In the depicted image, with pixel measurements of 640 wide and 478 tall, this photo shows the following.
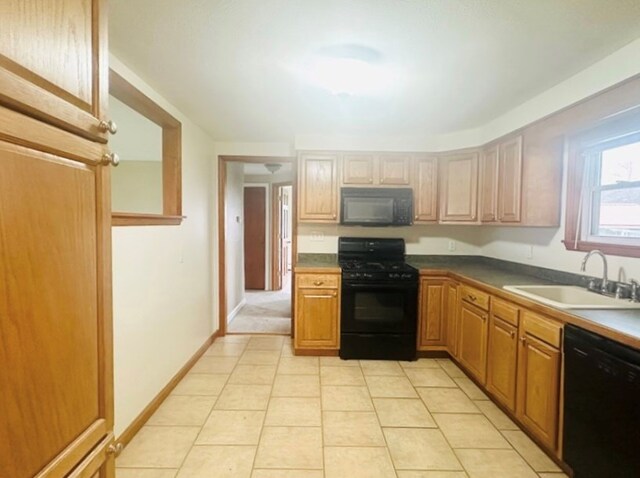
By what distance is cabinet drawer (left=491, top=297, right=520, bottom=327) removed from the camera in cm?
215

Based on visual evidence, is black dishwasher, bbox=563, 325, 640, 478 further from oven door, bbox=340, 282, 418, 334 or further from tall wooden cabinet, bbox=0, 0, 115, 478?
tall wooden cabinet, bbox=0, 0, 115, 478

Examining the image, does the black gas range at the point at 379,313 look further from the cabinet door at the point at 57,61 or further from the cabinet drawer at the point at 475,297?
the cabinet door at the point at 57,61

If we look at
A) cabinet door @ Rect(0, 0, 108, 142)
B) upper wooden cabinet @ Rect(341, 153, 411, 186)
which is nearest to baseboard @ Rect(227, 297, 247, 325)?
upper wooden cabinet @ Rect(341, 153, 411, 186)

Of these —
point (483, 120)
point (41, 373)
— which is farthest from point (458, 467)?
point (483, 120)

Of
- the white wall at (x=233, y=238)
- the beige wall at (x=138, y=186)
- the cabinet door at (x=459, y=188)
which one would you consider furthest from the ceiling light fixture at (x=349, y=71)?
the beige wall at (x=138, y=186)

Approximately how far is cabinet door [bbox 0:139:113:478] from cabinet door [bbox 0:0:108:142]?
0.09 m

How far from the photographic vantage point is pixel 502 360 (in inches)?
90.6

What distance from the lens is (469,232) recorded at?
3805 millimetres

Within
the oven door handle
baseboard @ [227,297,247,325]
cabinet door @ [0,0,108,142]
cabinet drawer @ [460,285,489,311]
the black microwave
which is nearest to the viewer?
cabinet door @ [0,0,108,142]

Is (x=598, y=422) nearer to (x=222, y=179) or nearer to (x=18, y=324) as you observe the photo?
(x=18, y=324)

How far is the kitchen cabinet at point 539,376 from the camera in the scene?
1.81m

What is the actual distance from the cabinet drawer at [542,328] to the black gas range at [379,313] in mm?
1240

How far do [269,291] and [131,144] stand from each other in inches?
138

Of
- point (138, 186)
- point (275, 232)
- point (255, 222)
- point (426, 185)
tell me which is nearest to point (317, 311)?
point (426, 185)
